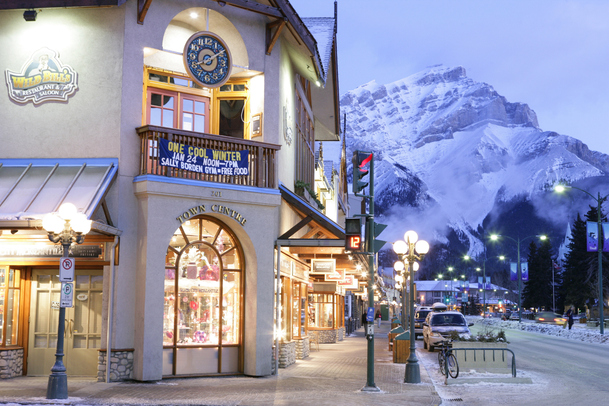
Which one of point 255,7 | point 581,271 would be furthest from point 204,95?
point 581,271

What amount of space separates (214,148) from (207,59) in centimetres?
248

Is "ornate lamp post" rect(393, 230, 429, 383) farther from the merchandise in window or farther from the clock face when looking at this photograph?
the clock face

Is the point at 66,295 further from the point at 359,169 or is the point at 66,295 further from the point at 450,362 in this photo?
the point at 450,362

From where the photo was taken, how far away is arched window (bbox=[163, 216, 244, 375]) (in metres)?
17.8

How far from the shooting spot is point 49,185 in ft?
54.7

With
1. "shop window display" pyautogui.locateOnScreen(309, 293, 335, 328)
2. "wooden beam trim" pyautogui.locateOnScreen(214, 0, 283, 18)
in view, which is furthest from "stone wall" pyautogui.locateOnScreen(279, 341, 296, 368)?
"shop window display" pyautogui.locateOnScreen(309, 293, 335, 328)

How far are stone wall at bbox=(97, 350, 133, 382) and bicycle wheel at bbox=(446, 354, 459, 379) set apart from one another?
8.20 metres

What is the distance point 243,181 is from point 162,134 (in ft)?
8.55

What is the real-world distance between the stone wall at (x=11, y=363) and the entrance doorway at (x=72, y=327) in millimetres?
284

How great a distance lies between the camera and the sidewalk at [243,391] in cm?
1377

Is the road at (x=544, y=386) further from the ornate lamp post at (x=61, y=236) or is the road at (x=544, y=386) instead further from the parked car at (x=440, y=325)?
the ornate lamp post at (x=61, y=236)

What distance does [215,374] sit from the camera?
60.0ft

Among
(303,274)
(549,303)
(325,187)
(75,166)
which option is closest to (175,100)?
(75,166)

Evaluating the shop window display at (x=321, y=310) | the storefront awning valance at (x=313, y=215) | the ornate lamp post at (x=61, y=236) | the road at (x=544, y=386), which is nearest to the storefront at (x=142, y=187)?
the storefront awning valance at (x=313, y=215)
